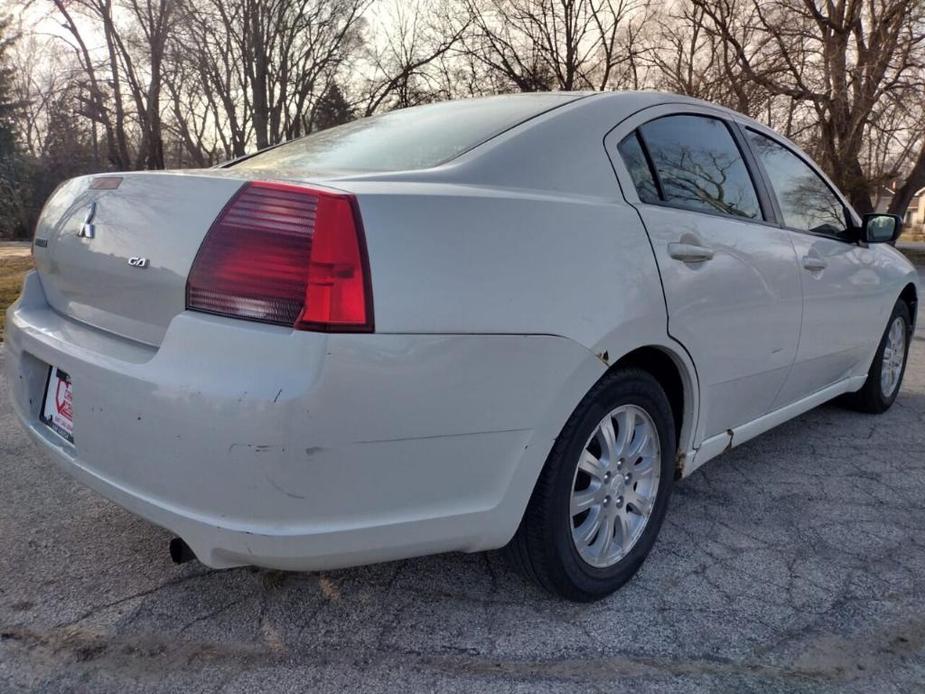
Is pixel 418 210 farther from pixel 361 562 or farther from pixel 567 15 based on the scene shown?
pixel 567 15

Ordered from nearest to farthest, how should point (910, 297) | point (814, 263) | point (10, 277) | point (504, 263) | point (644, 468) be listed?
point (504, 263) < point (644, 468) < point (814, 263) < point (910, 297) < point (10, 277)

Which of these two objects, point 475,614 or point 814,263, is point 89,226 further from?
point 814,263

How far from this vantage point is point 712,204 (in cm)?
274

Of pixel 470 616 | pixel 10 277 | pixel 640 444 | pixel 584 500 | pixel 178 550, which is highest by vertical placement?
pixel 640 444

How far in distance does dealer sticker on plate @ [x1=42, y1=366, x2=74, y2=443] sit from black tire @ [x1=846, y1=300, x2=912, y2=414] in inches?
158

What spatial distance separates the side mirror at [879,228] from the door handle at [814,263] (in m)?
0.58

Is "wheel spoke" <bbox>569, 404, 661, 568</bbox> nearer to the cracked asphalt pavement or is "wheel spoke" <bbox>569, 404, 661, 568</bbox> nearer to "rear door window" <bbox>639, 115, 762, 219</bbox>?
the cracked asphalt pavement

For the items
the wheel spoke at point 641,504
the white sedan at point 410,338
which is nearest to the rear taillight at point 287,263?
the white sedan at point 410,338

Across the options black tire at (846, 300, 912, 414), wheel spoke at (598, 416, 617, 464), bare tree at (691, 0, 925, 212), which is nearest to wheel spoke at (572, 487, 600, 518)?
wheel spoke at (598, 416, 617, 464)

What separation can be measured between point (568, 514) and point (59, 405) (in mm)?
1500

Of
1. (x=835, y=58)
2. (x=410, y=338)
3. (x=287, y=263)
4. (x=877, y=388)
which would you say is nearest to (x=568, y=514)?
(x=410, y=338)

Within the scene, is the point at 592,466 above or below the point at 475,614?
above

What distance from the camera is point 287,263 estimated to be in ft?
5.48

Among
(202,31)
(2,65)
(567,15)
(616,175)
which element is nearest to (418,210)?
(616,175)
